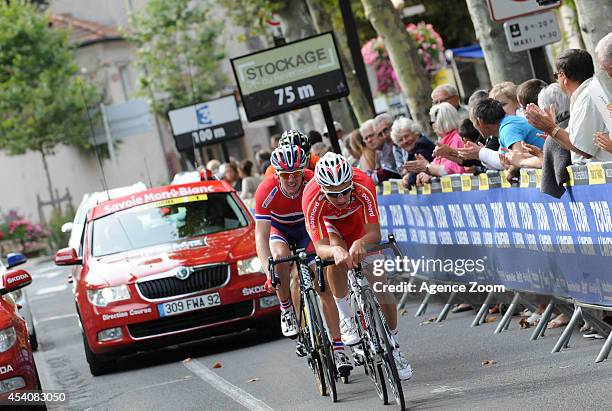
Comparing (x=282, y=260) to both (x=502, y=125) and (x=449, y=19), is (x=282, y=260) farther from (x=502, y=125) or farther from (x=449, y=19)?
(x=449, y=19)

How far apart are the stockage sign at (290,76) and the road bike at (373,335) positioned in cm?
973

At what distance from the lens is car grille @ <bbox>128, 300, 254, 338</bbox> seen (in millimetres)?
13914

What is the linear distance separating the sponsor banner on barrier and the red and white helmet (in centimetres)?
186

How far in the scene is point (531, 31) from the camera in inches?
601

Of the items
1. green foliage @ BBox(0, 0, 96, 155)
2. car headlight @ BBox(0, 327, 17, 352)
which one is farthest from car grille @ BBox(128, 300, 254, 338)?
green foliage @ BBox(0, 0, 96, 155)

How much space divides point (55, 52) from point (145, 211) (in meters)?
52.4

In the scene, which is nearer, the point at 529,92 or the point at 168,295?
Result: the point at 529,92

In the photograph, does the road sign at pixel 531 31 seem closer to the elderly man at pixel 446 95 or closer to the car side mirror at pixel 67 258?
the elderly man at pixel 446 95

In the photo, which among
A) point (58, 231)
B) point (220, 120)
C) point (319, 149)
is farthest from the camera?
point (58, 231)

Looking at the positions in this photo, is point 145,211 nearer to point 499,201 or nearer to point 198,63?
point 499,201

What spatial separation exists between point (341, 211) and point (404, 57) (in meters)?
13.9

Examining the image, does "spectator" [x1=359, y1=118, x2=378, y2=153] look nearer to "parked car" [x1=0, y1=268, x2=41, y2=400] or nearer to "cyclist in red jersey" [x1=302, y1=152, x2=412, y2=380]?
"parked car" [x1=0, y1=268, x2=41, y2=400]

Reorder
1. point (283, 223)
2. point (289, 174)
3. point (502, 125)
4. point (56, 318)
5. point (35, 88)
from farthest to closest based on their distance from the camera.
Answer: point (35, 88) < point (56, 318) < point (502, 125) < point (283, 223) < point (289, 174)

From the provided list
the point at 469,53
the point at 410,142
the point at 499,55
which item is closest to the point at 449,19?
the point at 469,53
